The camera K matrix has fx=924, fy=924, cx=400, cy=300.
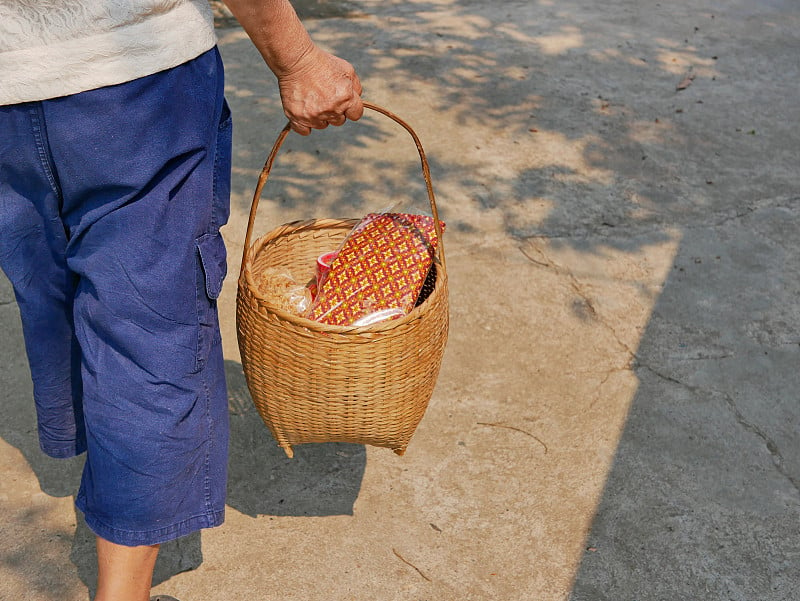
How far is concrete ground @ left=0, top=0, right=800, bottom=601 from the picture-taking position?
230 cm

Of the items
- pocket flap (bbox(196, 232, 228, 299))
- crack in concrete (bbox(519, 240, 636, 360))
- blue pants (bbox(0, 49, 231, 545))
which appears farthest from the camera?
crack in concrete (bbox(519, 240, 636, 360))

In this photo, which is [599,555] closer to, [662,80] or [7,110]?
[7,110]

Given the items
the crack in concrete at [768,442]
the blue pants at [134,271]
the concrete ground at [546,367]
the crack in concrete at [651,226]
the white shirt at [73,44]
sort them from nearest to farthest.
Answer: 1. the white shirt at [73,44]
2. the blue pants at [134,271]
3. the concrete ground at [546,367]
4. the crack in concrete at [768,442]
5. the crack in concrete at [651,226]

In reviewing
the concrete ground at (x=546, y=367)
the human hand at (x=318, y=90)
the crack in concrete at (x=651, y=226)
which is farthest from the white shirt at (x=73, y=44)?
the crack in concrete at (x=651, y=226)

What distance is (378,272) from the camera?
223 cm

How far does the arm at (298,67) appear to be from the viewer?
1.68m

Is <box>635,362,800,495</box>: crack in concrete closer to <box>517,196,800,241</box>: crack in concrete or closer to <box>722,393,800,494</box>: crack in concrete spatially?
<box>722,393,800,494</box>: crack in concrete

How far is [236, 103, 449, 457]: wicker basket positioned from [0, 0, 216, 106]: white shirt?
512 millimetres

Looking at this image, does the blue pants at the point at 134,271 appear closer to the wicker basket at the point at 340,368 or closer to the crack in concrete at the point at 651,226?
the wicker basket at the point at 340,368

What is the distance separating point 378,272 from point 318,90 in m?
0.55

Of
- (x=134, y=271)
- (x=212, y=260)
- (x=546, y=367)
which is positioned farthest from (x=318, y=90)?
(x=546, y=367)

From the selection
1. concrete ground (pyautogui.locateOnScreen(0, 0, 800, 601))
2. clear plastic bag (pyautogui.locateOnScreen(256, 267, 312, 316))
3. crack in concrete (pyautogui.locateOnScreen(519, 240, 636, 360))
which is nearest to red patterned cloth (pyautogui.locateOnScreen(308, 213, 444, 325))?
clear plastic bag (pyautogui.locateOnScreen(256, 267, 312, 316))

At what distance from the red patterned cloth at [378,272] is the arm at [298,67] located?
44cm

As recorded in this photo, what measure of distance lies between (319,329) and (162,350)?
35cm
